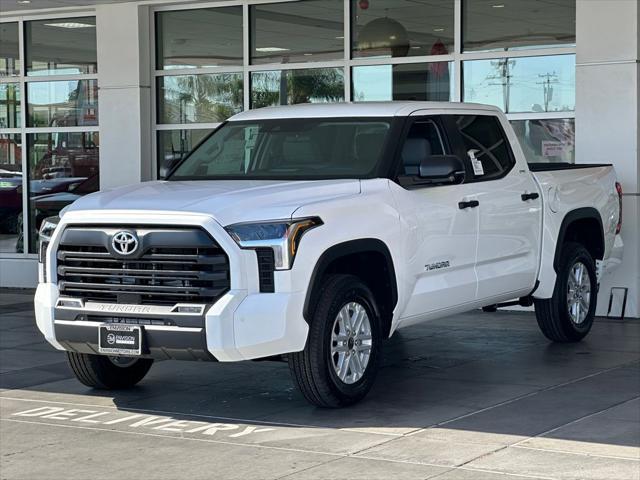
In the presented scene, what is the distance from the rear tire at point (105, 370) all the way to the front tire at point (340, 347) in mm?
1609

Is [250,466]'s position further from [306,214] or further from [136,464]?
[306,214]

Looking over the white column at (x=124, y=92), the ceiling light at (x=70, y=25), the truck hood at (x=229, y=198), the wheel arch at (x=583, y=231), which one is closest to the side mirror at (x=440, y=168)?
the truck hood at (x=229, y=198)

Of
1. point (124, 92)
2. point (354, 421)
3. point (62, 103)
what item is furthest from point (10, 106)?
point (354, 421)

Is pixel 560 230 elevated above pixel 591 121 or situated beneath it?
situated beneath

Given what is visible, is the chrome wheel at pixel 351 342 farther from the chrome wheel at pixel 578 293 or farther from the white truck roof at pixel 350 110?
the chrome wheel at pixel 578 293

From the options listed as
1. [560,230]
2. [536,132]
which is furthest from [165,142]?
[560,230]

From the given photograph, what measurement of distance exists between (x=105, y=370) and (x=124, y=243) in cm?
148

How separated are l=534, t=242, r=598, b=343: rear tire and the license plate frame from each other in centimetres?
430

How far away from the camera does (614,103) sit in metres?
12.8

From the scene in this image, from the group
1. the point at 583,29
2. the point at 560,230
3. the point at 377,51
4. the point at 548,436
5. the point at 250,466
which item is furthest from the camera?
the point at 377,51

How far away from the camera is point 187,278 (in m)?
7.55

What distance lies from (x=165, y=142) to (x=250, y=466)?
9754 millimetres

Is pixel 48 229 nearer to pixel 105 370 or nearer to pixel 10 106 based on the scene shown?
pixel 105 370

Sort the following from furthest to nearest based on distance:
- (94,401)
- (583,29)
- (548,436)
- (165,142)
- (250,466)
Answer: (165,142) < (583,29) < (94,401) < (548,436) < (250,466)
